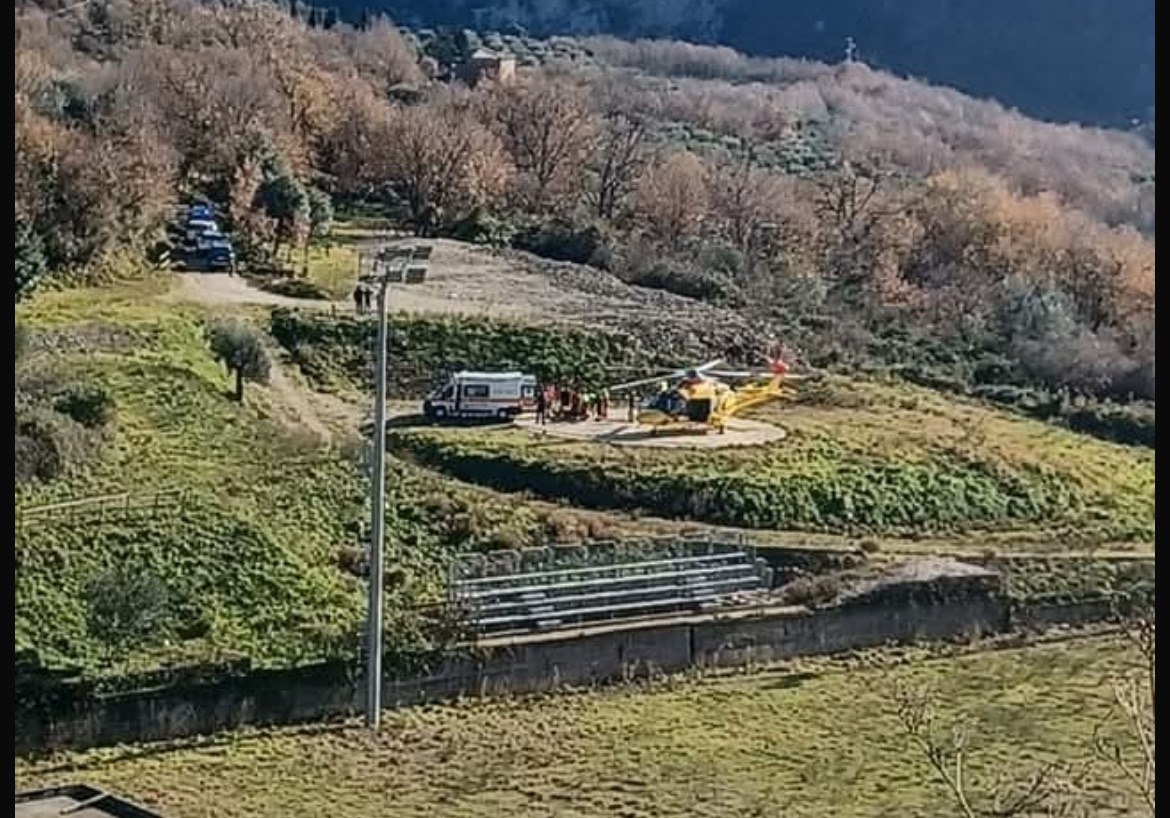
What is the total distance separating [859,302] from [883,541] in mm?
957

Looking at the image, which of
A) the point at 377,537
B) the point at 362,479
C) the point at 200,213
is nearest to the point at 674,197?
the point at 200,213

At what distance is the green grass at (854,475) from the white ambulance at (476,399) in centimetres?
7

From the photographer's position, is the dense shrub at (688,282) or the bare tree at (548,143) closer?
the dense shrub at (688,282)

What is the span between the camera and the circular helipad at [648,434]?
4.03 meters

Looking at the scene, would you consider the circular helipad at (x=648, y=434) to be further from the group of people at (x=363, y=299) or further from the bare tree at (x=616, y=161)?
the bare tree at (x=616, y=161)

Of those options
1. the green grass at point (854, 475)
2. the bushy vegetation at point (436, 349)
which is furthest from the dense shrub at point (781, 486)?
the bushy vegetation at point (436, 349)

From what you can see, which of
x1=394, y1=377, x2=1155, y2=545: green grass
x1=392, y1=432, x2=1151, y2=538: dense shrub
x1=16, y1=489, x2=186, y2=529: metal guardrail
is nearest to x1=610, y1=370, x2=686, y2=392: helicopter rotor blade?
x1=394, y1=377, x2=1155, y2=545: green grass

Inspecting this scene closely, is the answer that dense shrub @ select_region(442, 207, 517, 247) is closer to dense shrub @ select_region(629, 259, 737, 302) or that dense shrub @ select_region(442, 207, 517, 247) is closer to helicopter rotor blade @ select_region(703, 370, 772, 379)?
dense shrub @ select_region(629, 259, 737, 302)

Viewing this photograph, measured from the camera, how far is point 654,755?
3.00m

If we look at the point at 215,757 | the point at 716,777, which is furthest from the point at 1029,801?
the point at 215,757

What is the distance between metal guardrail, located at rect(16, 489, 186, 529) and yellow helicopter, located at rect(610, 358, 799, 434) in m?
1.10

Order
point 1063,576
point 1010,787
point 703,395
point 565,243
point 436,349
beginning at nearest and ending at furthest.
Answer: point 1010,787 → point 1063,576 → point 703,395 → point 436,349 → point 565,243

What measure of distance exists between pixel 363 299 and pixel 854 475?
48.5 inches

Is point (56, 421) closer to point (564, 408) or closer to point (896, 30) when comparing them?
point (564, 408)
